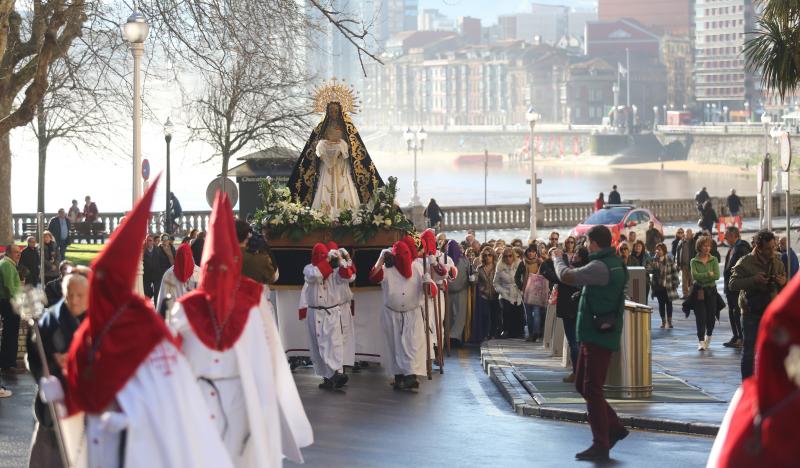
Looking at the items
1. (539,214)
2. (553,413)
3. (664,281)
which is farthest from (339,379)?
(539,214)

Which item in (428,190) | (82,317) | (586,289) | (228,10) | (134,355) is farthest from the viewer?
(428,190)

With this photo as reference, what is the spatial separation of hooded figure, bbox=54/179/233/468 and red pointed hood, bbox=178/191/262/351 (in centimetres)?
88

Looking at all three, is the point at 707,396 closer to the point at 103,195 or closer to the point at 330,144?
the point at 330,144

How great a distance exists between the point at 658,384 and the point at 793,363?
34.4 feet

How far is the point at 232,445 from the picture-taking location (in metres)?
9.10

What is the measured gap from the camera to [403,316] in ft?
58.1

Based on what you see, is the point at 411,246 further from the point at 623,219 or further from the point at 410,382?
the point at 623,219

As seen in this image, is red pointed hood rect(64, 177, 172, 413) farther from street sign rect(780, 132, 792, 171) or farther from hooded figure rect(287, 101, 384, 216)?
street sign rect(780, 132, 792, 171)

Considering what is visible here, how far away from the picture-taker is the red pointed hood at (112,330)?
7691 mm

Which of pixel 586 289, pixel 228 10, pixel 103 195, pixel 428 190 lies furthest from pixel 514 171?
pixel 586 289

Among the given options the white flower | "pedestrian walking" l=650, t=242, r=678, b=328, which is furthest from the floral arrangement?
the white flower

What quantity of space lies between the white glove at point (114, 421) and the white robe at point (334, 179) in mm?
12781

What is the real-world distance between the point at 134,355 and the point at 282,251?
38.9 ft

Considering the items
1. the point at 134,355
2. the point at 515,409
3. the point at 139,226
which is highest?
the point at 139,226
